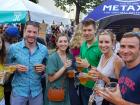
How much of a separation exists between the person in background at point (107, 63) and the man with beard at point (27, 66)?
0.82m

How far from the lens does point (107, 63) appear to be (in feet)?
15.8

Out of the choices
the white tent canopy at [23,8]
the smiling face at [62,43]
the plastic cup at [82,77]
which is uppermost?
the white tent canopy at [23,8]

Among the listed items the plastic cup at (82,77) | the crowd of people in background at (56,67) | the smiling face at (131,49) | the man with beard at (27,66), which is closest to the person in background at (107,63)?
the crowd of people in background at (56,67)

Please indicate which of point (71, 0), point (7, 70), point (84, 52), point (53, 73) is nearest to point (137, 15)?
point (84, 52)

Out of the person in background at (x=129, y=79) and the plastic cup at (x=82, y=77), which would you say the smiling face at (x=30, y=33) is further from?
the person in background at (x=129, y=79)

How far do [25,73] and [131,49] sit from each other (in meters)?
1.94

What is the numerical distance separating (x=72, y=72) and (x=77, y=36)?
2.23 meters

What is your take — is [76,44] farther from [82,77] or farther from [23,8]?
[23,8]

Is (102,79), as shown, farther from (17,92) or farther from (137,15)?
(137,15)

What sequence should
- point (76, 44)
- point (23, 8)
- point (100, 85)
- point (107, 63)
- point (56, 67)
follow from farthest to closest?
point (23, 8) < point (76, 44) < point (56, 67) < point (107, 63) < point (100, 85)

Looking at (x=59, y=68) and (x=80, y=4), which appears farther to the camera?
(x=80, y=4)

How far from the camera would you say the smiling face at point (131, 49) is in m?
3.51

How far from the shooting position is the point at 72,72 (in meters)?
5.23

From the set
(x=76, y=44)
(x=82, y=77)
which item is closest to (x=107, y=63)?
(x=82, y=77)
